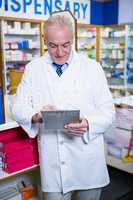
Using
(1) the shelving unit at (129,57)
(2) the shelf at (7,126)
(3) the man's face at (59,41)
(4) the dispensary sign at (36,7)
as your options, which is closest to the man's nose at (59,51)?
(3) the man's face at (59,41)

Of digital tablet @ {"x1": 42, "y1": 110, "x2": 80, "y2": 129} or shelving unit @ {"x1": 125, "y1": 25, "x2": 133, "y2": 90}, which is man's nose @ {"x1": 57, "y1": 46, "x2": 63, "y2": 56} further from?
shelving unit @ {"x1": 125, "y1": 25, "x2": 133, "y2": 90}

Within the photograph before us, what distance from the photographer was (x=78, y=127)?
1262 millimetres

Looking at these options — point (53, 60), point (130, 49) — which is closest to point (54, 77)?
point (53, 60)

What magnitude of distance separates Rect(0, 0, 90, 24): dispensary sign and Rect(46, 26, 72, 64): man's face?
324 centimetres

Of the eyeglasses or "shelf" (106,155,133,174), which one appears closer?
the eyeglasses

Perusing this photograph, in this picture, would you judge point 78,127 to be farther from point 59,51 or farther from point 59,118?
point 59,51

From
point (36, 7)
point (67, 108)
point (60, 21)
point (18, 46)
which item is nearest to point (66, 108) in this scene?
point (67, 108)

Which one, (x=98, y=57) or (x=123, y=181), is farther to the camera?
(x=98, y=57)

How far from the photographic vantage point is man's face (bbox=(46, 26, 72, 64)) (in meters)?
1.23

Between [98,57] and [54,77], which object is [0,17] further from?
[54,77]

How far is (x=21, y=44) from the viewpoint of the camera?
5.08m

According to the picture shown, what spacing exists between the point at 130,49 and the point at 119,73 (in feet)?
1.94

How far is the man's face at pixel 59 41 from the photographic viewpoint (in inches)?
48.4

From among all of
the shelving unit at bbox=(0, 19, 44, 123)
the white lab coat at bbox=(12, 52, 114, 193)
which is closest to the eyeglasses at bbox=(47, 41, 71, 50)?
the white lab coat at bbox=(12, 52, 114, 193)
